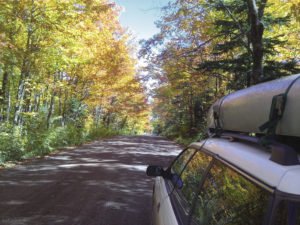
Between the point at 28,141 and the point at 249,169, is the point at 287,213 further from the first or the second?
the point at 28,141

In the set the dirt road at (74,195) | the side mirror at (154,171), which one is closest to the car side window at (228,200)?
the side mirror at (154,171)

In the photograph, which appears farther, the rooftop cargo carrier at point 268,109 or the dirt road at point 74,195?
the dirt road at point 74,195

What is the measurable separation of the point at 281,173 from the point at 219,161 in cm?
89

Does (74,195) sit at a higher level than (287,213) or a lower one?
lower

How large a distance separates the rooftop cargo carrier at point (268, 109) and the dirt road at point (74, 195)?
327cm

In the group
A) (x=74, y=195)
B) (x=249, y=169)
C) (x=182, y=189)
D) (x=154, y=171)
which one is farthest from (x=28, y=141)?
(x=249, y=169)

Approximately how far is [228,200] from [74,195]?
5.29 m

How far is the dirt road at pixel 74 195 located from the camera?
543 cm

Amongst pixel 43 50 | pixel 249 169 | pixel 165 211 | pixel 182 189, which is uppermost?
pixel 43 50

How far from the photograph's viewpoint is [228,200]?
2.07m

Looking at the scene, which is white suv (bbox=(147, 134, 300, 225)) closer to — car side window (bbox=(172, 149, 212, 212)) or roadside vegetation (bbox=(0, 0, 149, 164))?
car side window (bbox=(172, 149, 212, 212))

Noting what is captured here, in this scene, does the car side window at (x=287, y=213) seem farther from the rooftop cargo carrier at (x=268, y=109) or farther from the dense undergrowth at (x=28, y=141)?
the dense undergrowth at (x=28, y=141)

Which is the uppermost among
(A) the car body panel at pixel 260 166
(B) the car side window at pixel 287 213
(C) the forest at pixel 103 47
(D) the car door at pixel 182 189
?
(C) the forest at pixel 103 47

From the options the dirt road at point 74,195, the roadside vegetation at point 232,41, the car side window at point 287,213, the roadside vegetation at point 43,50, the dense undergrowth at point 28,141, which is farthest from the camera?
the roadside vegetation at point 43,50
